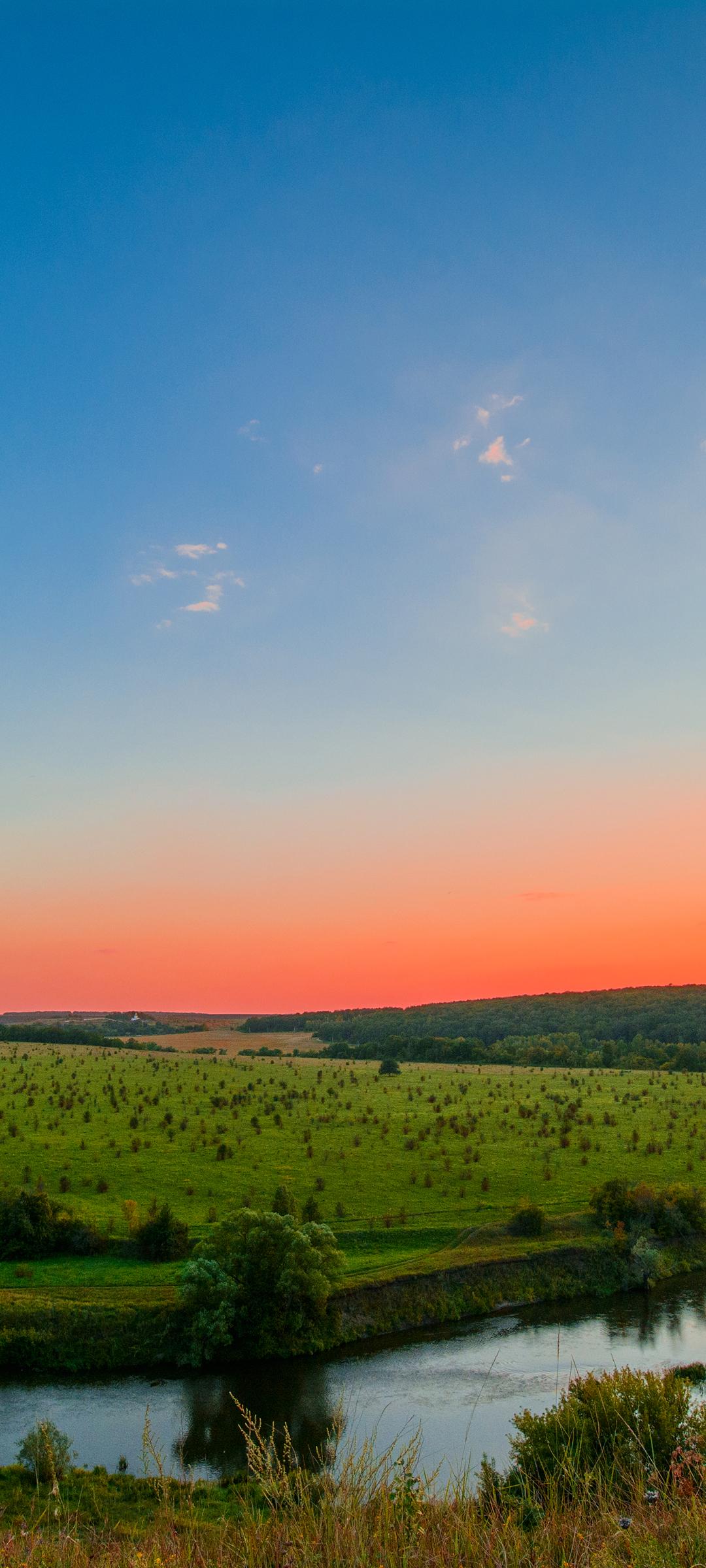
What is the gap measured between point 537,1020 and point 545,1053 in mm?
50438

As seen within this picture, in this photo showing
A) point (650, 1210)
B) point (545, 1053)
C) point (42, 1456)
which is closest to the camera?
point (42, 1456)

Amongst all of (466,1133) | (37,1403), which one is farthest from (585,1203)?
(37,1403)

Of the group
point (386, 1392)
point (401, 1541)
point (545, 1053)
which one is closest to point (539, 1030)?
point (545, 1053)

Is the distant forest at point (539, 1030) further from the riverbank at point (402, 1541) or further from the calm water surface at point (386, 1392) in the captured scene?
the riverbank at point (402, 1541)

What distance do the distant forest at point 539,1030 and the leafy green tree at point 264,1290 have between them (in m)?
76.0

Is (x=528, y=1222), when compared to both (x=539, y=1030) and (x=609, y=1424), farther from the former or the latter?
(x=539, y=1030)

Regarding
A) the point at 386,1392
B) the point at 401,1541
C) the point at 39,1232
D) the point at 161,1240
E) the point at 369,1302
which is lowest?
the point at 386,1392

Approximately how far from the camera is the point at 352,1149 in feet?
184

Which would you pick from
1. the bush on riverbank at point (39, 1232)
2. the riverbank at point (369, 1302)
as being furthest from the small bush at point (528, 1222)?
the bush on riverbank at point (39, 1232)

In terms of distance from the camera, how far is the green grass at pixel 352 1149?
149 feet

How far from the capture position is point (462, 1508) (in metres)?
8.21

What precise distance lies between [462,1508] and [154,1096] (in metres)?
69.7

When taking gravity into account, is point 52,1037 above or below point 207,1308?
above

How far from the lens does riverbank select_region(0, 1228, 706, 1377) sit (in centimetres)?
3441
